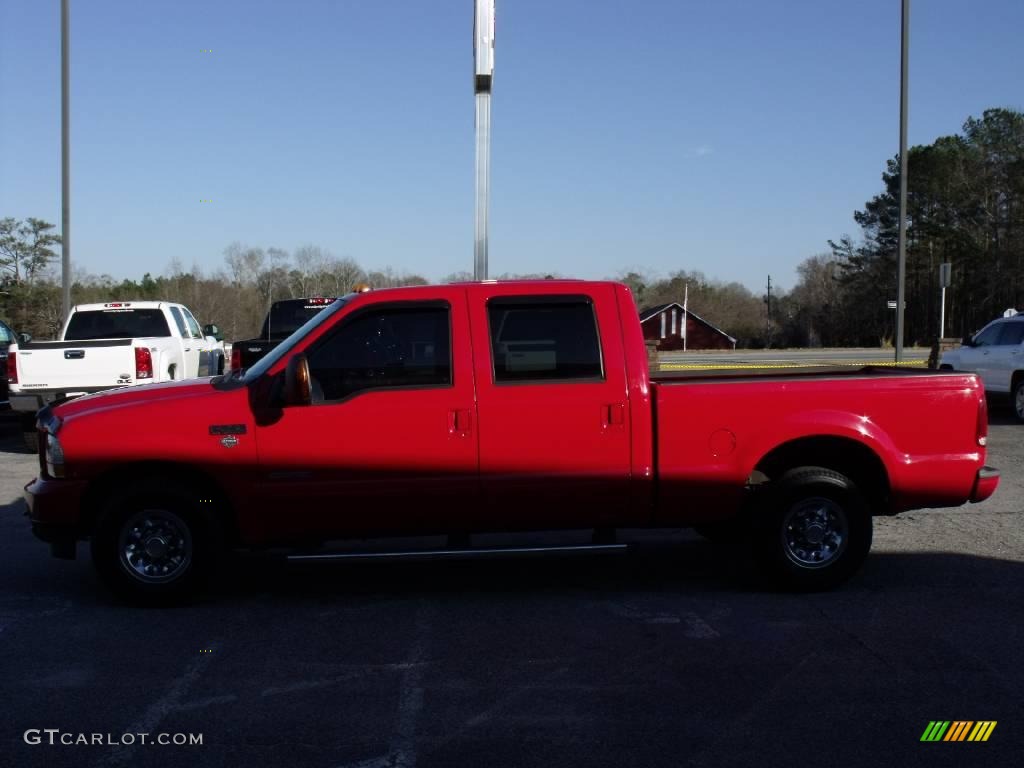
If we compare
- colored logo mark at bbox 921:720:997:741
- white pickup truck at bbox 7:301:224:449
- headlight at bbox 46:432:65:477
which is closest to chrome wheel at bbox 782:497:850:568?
colored logo mark at bbox 921:720:997:741

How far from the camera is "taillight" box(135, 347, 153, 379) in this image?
12.1m

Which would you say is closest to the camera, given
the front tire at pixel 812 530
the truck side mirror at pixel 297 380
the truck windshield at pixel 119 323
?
the truck side mirror at pixel 297 380

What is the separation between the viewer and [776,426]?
6.06m

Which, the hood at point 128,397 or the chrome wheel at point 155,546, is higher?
the hood at point 128,397

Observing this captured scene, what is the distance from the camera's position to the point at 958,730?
13.6 ft

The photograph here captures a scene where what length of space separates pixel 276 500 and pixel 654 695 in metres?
2.62

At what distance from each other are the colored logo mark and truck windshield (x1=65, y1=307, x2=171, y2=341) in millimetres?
12725

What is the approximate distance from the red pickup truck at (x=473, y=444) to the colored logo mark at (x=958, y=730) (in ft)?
6.55

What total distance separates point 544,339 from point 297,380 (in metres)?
1.56

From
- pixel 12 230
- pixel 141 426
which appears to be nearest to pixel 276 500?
pixel 141 426

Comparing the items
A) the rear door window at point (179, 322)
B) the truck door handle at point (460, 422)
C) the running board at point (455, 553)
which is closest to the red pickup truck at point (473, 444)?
the truck door handle at point (460, 422)

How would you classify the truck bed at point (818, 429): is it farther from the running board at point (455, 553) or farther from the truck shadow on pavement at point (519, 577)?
the truck shadow on pavement at point (519, 577)

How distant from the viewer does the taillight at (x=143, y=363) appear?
12141 mm

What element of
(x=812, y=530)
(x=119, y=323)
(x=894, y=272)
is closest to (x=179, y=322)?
(x=119, y=323)
